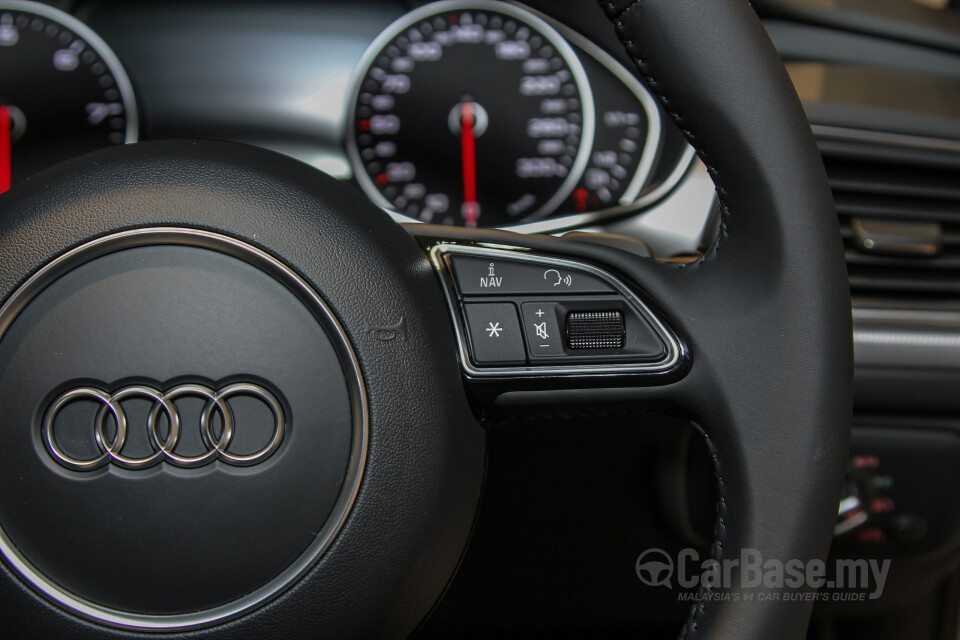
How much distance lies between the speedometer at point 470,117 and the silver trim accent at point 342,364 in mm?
617

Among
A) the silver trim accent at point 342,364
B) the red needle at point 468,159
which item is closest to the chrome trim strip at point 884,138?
the red needle at point 468,159

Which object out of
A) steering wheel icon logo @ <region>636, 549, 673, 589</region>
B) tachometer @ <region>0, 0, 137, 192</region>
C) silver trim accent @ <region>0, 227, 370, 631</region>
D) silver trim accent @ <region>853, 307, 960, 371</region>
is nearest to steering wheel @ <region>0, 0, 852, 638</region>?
silver trim accent @ <region>0, 227, 370, 631</region>

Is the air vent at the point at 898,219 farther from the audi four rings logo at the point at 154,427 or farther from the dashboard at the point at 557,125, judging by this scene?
the audi four rings logo at the point at 154,427

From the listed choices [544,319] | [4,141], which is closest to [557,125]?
[544,319]

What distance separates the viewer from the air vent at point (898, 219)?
3.49ft

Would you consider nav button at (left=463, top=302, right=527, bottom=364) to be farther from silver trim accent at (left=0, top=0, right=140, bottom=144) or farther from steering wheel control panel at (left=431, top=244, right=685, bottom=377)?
silver trim accent at (left=0, top=0, right=140, bottom=144)

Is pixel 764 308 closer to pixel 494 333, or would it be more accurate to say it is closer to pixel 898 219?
pixel 494 333

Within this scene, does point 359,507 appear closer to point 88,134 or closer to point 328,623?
point 328,623

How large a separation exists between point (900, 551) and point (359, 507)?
0.81 meters

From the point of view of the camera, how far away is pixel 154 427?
0.56m

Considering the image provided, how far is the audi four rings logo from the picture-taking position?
0.55 meters

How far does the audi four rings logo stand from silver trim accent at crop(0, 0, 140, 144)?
67cm

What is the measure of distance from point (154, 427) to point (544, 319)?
0.27m

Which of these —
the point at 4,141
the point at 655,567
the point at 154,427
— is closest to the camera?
the point at 154,427
